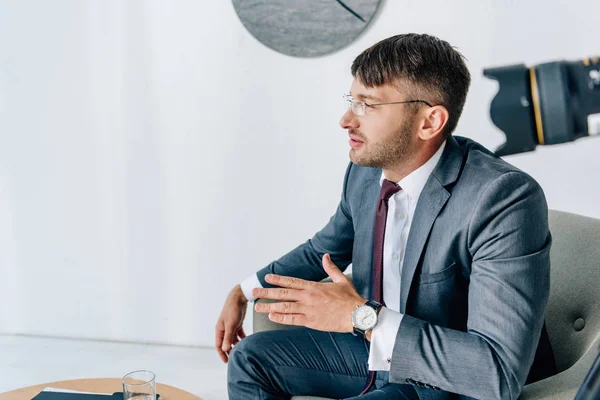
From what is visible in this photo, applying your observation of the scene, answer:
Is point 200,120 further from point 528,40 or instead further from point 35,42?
point 528,40

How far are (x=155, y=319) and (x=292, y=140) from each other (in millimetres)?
1026

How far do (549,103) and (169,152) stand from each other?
232 centimetres

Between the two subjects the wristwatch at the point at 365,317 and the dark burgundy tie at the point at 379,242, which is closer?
the wristwatch at the point at 365,317

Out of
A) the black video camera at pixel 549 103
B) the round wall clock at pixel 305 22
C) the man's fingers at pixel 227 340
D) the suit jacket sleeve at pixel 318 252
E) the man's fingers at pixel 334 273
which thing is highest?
the round wall clock at pixel 305 22

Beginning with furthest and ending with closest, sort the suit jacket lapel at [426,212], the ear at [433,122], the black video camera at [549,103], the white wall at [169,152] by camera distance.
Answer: the white wall at [169,152], the ear at [433,122], the suit jacket lapel at [426,212], the black video camera at [549,103]

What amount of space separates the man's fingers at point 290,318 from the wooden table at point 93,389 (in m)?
0.38

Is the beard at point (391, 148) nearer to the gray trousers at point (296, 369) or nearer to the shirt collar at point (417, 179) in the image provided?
the shirt collar at point (417, 179)

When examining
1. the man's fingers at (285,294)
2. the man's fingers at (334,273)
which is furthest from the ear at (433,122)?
the man's fingers at (285,294)

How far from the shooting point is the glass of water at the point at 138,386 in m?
1.62

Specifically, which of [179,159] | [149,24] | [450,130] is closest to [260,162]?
[179,159]

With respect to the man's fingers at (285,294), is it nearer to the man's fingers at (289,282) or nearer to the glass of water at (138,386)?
the man's fingers at (289,282)

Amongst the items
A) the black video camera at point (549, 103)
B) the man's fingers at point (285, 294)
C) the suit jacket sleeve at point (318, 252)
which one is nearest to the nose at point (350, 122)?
the suit jacket sleeve at point (318, 252)

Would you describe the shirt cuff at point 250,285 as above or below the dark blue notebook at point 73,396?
above

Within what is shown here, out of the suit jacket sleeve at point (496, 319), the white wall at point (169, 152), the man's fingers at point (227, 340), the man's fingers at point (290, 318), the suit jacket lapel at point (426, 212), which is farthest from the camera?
the white wall at point (169, 152)
